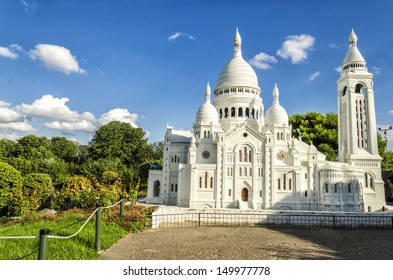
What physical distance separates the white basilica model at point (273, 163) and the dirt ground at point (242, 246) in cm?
1896

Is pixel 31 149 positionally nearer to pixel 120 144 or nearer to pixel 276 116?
pixel 120 144

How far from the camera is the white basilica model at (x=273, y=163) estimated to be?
99.8ft

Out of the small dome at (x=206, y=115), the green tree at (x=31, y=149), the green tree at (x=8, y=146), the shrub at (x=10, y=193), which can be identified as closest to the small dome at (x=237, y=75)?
the small dome at (x=206, y=115)

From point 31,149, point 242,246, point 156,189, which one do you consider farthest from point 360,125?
point 31,149

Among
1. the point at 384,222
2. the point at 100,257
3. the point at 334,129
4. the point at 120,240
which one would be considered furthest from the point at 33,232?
the point at 334,129

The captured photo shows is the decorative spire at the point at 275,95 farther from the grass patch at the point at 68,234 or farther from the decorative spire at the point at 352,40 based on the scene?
the grass patch at the point at 68,234

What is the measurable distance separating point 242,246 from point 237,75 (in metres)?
32.2

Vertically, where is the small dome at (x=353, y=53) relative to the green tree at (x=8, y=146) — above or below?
above

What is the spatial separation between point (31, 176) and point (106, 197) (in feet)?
52.6

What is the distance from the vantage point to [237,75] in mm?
38531

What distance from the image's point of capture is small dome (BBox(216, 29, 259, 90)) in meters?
38.3

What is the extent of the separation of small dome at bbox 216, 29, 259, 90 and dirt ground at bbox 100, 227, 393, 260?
2861 cm

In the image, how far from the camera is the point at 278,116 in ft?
113

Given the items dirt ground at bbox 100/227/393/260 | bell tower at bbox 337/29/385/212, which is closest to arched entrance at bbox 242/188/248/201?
bell tower at bbox 337/29/385/212
